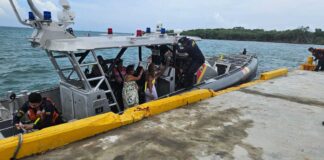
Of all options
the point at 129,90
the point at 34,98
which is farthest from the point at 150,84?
the point at 34,98

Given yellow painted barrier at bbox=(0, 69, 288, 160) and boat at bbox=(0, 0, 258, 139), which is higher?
boat at bbox=(0, 0, 258, 139)

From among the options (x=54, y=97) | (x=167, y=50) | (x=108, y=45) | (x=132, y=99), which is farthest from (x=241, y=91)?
(x=54, y=97)

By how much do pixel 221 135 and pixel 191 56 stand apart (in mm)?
2480

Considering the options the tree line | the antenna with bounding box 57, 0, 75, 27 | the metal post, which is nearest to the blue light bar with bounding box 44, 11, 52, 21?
the antenna with bounding box 57, 0, 75, 27

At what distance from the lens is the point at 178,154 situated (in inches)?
150

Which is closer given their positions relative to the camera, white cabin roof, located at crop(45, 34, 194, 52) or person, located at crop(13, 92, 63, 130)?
person, located at crop(13, 92, 63, 130)

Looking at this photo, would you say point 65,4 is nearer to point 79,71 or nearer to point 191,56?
point 79,71

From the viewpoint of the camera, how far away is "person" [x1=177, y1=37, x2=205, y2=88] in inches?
254

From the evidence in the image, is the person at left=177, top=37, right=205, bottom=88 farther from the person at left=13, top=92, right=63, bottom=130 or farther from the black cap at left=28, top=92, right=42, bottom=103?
the black cap at left=28, top=92, right=42, bottom=103

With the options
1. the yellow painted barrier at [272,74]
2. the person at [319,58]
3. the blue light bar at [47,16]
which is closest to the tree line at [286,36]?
the person at [319,58]

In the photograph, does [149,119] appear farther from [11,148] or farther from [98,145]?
[11,148]

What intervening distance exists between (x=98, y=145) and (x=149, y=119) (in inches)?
51.6

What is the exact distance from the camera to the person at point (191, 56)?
6.45m

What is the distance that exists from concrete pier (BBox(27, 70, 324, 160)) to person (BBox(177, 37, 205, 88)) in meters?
0.71
